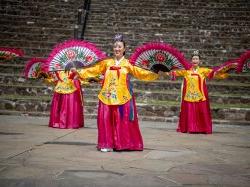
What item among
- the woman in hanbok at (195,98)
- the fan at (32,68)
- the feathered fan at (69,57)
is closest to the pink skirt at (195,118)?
the woman in hanbok at (195,98)

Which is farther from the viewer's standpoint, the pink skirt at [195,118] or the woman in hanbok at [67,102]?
the woman in hanbok at [67,102]

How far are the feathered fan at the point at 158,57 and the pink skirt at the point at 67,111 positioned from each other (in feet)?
6.92

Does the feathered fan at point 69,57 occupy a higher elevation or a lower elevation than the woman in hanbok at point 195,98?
higher

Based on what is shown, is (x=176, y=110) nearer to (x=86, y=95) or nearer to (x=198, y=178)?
(x=86, y=95)

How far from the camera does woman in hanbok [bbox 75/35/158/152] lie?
6252mm

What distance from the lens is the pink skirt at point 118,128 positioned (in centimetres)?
623

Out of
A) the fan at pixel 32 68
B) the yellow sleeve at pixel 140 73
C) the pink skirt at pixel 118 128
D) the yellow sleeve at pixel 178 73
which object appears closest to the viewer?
the pink skirt at pixel 118 128

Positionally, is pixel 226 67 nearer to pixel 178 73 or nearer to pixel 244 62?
pixel 244 62

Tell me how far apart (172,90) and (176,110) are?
4.31ft

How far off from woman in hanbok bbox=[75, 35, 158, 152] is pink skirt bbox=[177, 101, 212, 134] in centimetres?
301

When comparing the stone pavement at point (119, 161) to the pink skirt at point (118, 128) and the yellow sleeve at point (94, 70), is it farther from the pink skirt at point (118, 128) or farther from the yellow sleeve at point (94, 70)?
the yellow sleeve at point (94, 70)

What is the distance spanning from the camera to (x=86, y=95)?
1206cm

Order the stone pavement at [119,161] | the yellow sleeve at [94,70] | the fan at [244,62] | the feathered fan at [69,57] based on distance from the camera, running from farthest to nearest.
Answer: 1. the fan at [244,62]
2. the feathered fan at [69,57]
3. the yellow sleeve at [94,70]
4. the stone pavement at [119,161]

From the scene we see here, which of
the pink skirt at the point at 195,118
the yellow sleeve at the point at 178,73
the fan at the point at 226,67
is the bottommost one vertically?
the pink skirt at the point at 195,118
